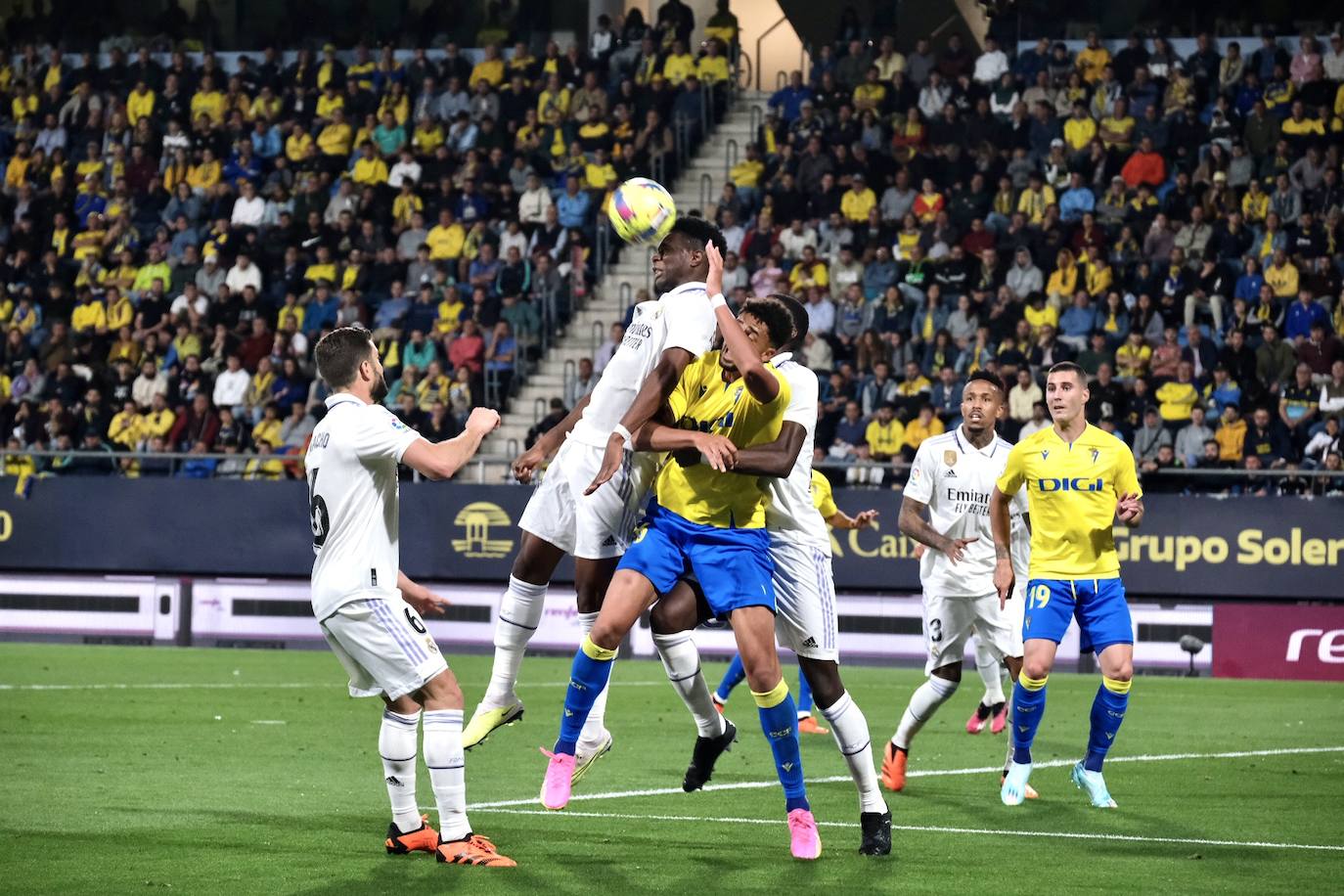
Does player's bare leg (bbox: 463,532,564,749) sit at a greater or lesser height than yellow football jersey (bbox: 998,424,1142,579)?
lesser

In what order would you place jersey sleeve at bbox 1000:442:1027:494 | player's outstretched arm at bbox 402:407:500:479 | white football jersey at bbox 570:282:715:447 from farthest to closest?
jersey sleeve at bbox 1000:442:1027:494 < white football jersey at bbox 570:282:715:447 < player's outstretched arm at bbox 402:407:500:479

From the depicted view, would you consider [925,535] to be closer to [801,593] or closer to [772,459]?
A: [801,593]

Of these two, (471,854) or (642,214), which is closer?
(471,854)

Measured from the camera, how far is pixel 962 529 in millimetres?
13188

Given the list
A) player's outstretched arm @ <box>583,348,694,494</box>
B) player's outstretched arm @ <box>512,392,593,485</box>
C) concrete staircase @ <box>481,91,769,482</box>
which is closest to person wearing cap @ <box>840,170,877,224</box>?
concrete staircase @ <box>481,91,769,482</box>

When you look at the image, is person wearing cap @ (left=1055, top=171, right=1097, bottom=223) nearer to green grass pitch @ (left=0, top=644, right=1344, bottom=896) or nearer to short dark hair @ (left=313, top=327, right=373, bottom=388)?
green grass pitch @ (left=0, top=644, right=1344, bottom=896)

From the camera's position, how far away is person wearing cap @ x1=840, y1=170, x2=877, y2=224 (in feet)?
89.2

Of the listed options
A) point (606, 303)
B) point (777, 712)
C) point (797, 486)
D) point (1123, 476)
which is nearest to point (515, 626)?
point (797, 486)

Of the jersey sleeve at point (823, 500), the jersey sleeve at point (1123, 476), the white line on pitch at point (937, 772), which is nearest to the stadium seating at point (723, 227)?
the jersey sleeve at point (823, 500)

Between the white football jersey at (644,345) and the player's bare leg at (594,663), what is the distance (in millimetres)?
1127

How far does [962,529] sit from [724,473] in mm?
5135

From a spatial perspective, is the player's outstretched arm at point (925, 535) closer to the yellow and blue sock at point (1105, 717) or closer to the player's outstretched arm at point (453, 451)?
the yellow and blue sock at point (1105, 717)

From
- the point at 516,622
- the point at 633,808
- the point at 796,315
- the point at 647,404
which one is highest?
the point at 796,315

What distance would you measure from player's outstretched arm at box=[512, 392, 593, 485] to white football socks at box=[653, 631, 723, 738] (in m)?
1.13
